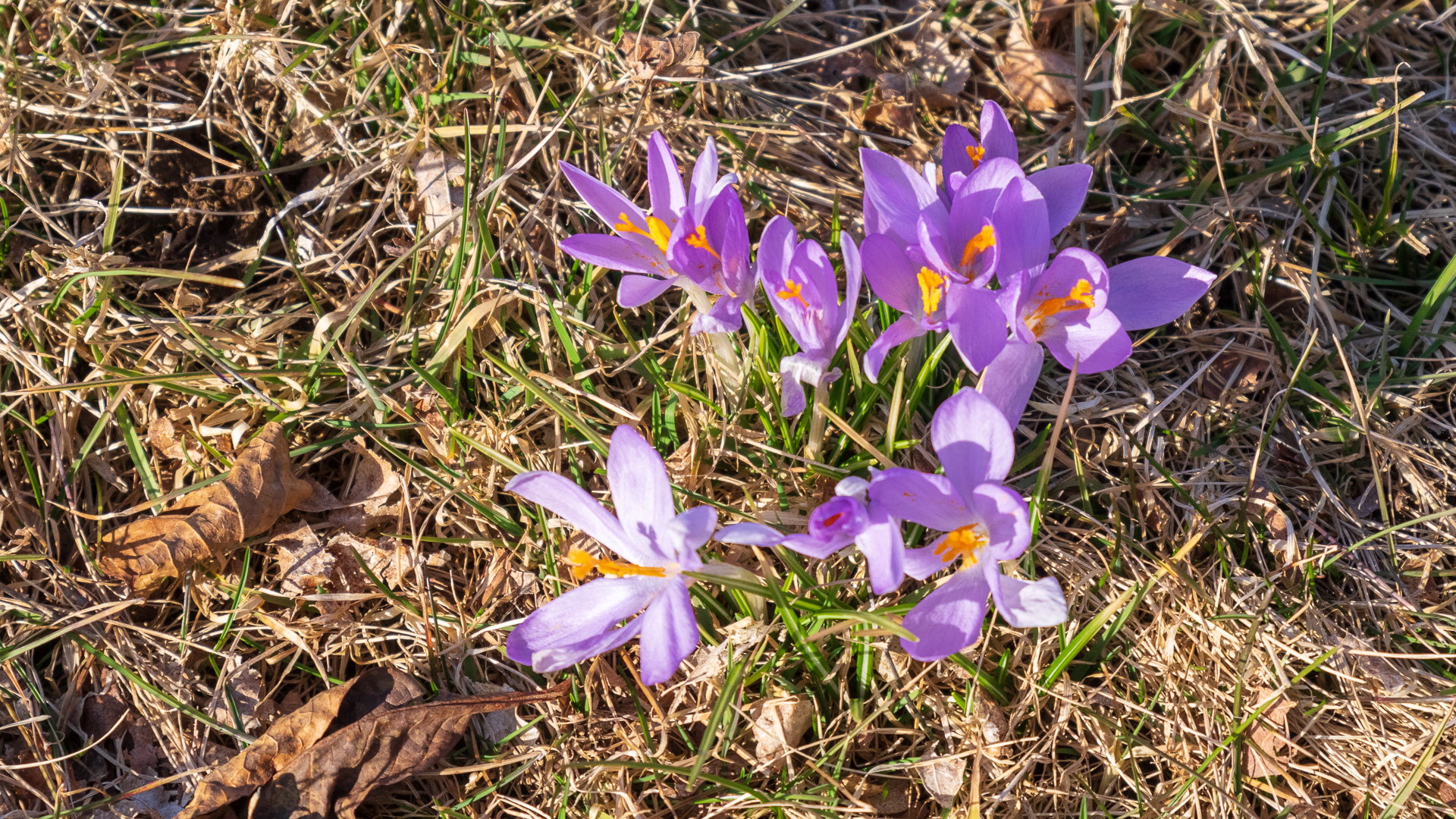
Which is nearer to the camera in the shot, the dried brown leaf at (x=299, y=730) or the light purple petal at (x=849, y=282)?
the light purple petal at (x=849, y=282)

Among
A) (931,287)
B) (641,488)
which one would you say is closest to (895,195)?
(931,287)

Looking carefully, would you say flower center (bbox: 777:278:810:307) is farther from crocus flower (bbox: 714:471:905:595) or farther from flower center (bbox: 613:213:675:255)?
crocus flower (bbox: 714:471:905:595)

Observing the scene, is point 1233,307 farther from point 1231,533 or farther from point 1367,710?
point 1367,710

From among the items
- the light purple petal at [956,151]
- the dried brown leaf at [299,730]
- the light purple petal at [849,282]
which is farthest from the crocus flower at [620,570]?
the light purple petal at [956,151]

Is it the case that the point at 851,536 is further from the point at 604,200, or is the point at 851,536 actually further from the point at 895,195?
the point at 604,200

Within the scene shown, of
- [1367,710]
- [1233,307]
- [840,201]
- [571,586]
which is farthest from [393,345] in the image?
[1367,710]

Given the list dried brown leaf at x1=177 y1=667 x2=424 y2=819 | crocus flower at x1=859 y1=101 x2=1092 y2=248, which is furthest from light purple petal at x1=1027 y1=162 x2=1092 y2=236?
dried brown leaf at x1=177 y1=667 x2=424 y2=819

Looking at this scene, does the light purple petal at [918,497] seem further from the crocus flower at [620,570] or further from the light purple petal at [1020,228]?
the light purple petal at [1020,228]

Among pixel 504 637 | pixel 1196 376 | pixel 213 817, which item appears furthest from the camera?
pixel 1196 376
